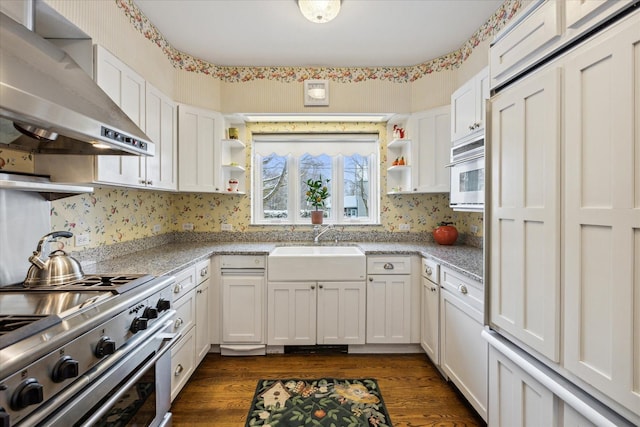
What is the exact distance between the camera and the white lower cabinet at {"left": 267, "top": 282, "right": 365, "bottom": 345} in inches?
99.7

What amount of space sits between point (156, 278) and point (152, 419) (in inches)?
26.6

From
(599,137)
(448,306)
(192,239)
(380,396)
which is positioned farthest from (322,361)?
(599,137)

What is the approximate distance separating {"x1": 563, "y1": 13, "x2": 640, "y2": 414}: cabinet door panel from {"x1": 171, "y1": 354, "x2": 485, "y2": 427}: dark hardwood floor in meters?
1.26

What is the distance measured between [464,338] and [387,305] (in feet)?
2.46

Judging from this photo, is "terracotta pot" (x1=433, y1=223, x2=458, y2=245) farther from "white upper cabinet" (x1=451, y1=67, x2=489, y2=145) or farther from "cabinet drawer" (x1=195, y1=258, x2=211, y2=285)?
"cabinet drawer" (x1=195, y1=258, x2=211, y2=285)

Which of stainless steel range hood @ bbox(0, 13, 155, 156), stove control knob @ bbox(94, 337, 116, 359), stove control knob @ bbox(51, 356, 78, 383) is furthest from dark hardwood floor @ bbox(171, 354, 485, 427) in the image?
stainless steel range hood @ bbox(0, 13, 155, 156)

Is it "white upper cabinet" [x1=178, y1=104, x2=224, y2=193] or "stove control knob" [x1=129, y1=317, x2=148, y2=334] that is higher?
"white upper cabinet" [x1=178, y1=104, x2=224, y2=193]

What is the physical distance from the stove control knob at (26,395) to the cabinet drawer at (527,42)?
1845 millimetres

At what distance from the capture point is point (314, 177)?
11.0ft

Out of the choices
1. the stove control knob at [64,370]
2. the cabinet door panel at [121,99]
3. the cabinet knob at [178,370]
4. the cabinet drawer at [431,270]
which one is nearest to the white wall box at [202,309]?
the cabinet knob at [178,370]

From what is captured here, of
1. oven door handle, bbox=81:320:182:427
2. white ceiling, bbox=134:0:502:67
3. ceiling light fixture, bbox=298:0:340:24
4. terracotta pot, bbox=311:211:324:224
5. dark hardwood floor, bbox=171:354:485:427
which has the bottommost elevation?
dark hardwood floor, bbox=171:354:485:427

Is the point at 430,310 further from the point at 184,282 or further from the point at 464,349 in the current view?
the point at 184,282

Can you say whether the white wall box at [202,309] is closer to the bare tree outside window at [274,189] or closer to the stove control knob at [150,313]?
the stove control knob at [150,313]

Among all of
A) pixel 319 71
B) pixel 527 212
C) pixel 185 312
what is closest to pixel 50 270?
pixel 185 312
